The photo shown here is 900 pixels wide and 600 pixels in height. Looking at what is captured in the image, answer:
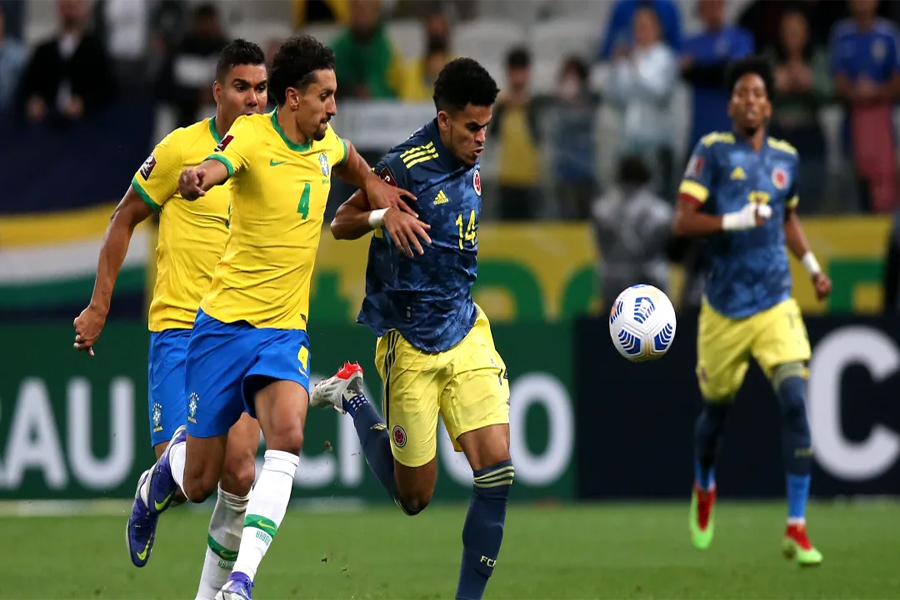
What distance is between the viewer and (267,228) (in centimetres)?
691

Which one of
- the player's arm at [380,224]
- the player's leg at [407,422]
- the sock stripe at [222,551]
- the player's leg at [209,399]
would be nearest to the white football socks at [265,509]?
the player's leg at [209,399]

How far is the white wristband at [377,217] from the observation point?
6961mm

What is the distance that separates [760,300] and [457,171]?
3.59 m

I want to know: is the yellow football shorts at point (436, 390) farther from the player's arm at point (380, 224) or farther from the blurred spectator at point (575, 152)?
the blurred spectator at point (575, 152)

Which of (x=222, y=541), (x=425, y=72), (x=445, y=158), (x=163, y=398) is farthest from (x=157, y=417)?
(x=425, y=72)

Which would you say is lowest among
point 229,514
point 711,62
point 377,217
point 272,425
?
point 229,514


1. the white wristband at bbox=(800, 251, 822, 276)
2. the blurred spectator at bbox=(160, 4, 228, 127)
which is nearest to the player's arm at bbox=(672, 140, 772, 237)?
the white wristband at bbox=(800, 251, 822, 276)

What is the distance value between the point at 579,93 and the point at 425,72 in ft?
5.18

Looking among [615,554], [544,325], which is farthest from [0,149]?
[615,554]

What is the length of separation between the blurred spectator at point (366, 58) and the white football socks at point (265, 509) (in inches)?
358

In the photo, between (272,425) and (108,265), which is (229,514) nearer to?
(272,425)

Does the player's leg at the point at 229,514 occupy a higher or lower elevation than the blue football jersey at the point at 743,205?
lower

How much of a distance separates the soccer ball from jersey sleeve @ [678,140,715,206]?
248 centimetres

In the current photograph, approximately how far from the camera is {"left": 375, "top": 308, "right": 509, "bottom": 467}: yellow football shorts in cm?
715
